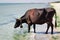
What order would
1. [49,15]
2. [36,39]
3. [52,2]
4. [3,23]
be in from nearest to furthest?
[36,39]
[49,15]
[3,23]
[52,2]

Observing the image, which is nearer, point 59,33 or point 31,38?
point 31,38

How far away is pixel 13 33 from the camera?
17.0ft

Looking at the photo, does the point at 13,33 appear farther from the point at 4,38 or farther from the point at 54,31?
the point at 54,31

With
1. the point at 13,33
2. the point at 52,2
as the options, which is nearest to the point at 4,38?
the point at 13,33

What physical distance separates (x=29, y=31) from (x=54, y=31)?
557 millimetres

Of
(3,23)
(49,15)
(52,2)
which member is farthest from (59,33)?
(52,2)

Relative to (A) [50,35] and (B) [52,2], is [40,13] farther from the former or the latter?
(B) [52,2]

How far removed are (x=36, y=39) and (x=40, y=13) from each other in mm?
601

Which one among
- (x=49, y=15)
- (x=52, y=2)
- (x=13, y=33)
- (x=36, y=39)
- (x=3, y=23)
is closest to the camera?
(x=36, y=39)

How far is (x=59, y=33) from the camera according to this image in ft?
16.7

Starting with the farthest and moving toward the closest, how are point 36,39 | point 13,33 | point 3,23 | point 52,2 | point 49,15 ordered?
point 52,2, point 3,23, point 13,33, point 49,15, point 36,39

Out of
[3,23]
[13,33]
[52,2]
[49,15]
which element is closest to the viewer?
[49,15]

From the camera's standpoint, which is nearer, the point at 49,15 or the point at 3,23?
the point at 49,15

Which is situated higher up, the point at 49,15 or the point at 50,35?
the point at 49,15
